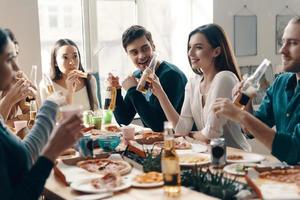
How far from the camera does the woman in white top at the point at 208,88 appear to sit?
8.13 feet

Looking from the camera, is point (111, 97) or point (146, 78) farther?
point (111, 97)

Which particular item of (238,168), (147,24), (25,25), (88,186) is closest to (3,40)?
(88,186)

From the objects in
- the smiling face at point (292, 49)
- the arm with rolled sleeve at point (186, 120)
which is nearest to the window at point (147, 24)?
the arm with rolled sleeve at point (186, 120)

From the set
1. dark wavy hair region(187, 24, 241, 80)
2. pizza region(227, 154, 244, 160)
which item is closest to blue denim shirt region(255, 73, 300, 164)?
pizza region(227, 154, 244, 160)

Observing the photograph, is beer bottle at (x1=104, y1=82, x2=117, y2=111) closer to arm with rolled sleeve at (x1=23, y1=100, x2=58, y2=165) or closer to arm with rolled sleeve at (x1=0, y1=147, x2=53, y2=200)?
arm with rolled sleeve at (x1=23, y1=100, x2=58, y2=165)

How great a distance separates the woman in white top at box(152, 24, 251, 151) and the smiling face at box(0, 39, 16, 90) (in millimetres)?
1242

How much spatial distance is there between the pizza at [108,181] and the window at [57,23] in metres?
2.47

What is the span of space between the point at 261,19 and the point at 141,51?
2.00 meters

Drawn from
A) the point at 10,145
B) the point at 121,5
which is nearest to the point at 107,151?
the point at 10,145

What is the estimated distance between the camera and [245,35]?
448 centimetres

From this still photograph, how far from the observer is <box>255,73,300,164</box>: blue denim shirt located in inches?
74.2

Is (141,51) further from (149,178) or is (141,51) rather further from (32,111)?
(149,178)

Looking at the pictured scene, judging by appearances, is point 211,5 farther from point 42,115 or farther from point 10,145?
point 10,145

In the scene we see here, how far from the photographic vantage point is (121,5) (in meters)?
4.33
